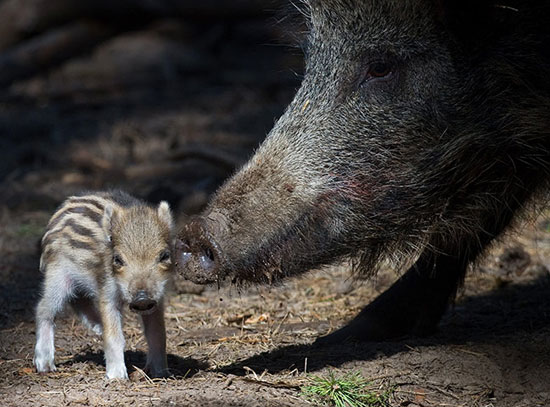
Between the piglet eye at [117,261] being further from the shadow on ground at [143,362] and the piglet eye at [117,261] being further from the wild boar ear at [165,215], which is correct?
the shadow on ground at [143,362]

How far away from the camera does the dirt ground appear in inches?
145

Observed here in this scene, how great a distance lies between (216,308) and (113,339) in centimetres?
135

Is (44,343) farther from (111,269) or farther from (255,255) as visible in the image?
(255,255)

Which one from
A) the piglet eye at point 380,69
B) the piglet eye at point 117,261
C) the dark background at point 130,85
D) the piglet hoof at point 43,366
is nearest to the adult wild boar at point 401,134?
the piglet eye at point 380,69

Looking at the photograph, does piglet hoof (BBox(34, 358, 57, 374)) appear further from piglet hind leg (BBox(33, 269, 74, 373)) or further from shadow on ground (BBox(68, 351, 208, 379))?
shadow on ground (BBox(68, 351, 208, 379))

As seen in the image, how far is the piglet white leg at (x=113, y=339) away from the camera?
12.4 ft

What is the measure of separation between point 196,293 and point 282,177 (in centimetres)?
184

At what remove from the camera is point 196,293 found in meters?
5.39

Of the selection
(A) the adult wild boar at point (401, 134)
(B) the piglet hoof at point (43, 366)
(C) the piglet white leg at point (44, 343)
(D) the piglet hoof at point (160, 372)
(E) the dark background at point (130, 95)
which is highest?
(E) the dark background at point (130, 95)

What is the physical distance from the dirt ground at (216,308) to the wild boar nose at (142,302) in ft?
0.92

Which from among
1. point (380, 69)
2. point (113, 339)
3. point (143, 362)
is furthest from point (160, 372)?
point (380, 69)

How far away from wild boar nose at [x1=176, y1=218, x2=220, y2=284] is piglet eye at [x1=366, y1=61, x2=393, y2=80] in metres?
0.94

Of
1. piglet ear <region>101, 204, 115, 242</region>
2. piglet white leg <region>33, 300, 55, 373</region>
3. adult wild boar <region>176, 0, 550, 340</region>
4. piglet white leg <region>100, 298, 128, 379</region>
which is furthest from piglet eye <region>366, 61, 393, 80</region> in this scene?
piglet white leg <region>33, 300, 55, 373</region>

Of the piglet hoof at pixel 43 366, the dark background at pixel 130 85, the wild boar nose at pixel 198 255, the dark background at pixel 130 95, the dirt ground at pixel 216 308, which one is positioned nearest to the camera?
the wild boar nose at pixel 198 255
